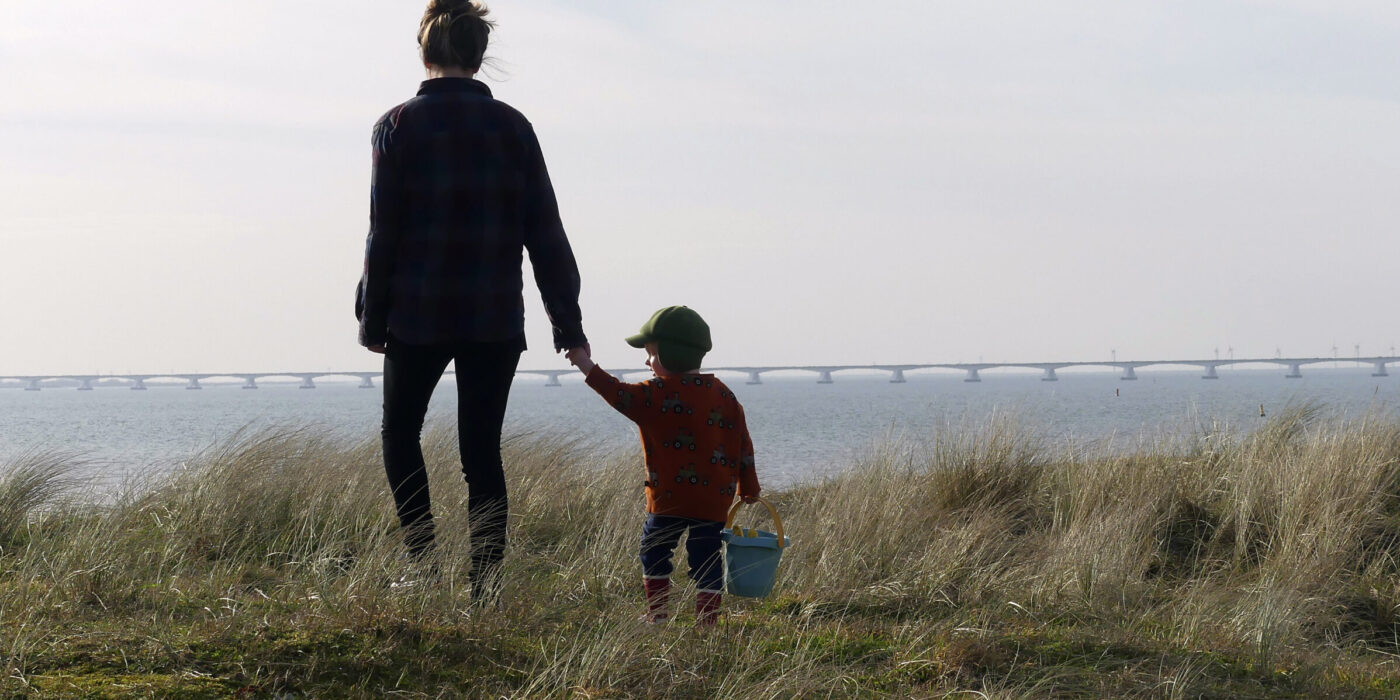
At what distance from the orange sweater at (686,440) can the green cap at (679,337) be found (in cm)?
6

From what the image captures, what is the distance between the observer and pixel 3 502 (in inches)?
217

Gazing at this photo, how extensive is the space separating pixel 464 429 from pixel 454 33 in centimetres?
130

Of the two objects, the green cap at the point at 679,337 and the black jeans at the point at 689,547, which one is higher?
the green cap at the point at 679,337

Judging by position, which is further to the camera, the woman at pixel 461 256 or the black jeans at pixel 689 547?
the black jeans at pixel 689 547

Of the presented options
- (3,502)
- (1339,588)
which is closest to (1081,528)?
(1339,588)

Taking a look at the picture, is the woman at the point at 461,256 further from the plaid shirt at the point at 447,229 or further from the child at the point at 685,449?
the child at the point at 685,449

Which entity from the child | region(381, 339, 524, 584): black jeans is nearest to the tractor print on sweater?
the child

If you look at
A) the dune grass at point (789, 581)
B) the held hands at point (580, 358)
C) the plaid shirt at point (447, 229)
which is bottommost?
the dune grass at point (789, 581)

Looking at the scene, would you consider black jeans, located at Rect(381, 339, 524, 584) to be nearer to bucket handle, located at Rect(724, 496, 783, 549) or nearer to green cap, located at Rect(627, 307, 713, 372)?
green cap, located at Rect(627, 307, 713, 372)

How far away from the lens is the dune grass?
9.82 ft

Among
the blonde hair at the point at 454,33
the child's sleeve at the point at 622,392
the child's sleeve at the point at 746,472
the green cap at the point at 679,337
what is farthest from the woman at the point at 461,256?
the child's sleeve at the point at 746,472

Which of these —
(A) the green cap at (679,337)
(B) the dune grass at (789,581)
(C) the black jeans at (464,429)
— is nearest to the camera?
(B) the dune grass at (789,581)

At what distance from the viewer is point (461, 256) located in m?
3.56

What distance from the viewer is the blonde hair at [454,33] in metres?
3.69
